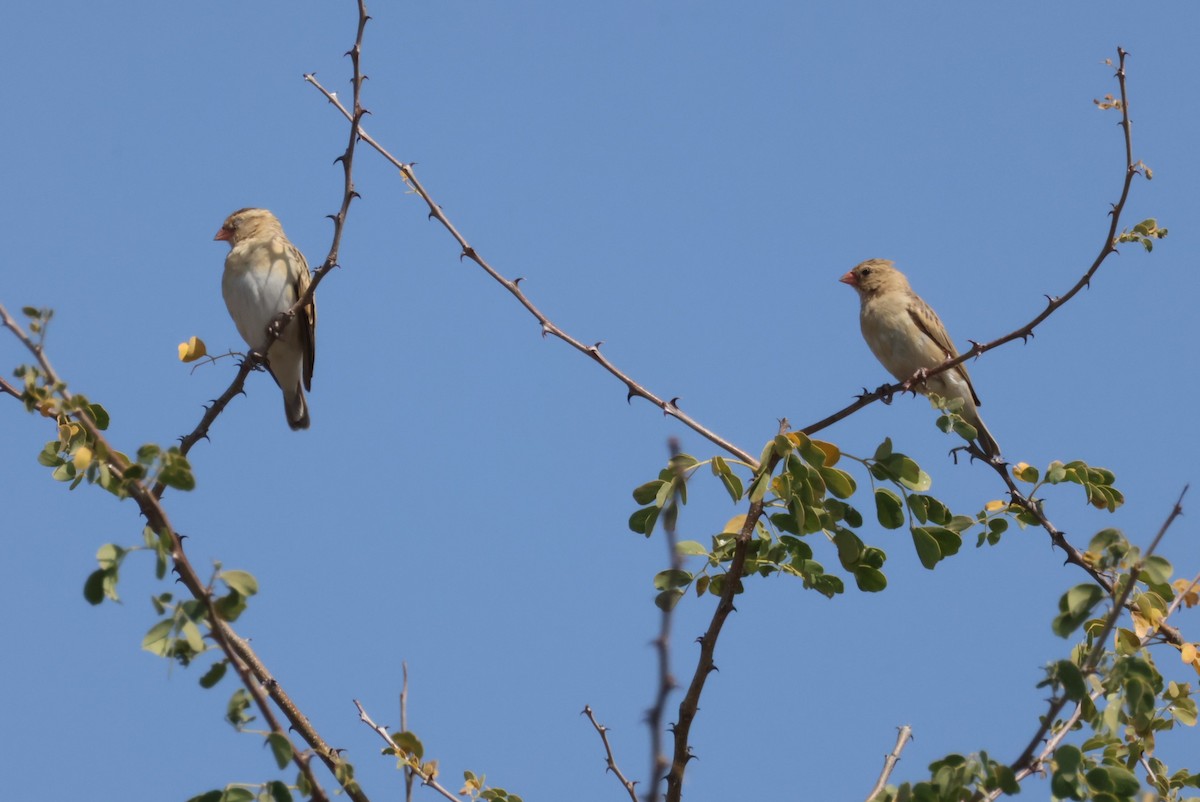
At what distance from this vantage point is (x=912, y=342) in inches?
353

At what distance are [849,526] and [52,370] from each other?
91.4 inches

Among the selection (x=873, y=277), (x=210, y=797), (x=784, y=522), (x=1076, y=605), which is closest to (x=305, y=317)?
(x=873, y=277)

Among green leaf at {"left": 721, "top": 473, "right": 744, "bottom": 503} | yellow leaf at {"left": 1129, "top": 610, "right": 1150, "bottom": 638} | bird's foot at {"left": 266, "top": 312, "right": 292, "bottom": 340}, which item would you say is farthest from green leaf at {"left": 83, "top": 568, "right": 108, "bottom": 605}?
bird's foot at {"left": 266, "top": 312, "right": 292, "bottom": 340}

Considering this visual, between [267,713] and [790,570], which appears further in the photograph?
[790,570]

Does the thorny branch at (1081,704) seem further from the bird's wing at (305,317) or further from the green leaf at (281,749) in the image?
the bird's wing at (305,317)

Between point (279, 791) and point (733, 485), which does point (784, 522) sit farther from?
point (279, 791)

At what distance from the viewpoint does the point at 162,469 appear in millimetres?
2764

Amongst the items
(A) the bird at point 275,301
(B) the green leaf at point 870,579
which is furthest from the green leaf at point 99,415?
(A) the bird at point 275,301

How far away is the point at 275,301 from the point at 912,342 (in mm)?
4433

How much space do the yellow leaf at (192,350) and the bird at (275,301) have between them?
3.93 m

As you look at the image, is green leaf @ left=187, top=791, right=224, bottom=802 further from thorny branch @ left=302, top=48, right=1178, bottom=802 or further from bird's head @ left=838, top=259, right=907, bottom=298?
bird's head @ left=838, top=259, right=907, bottom=298

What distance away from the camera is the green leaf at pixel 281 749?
8.46 feet

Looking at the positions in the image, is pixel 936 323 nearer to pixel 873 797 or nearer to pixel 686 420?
pixel 686 420

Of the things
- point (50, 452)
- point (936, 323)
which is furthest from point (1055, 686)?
point (936, 323)
